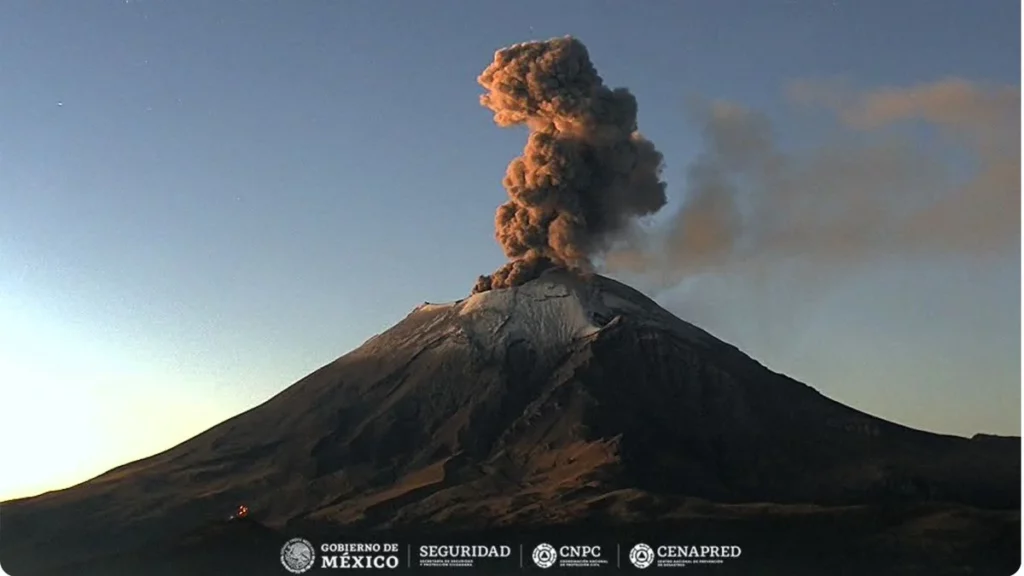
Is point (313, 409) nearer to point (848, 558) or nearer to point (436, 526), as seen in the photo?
point (436, 526)

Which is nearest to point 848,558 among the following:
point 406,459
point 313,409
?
point 406,459

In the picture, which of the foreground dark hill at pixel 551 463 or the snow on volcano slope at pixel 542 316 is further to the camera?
the snow on volcano slope at pixel 542 316

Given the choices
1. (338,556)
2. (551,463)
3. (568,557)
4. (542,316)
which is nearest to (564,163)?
(542,316)

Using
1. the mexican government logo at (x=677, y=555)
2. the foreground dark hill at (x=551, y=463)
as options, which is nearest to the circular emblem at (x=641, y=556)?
the mexican government logo at (x=677, y=555)

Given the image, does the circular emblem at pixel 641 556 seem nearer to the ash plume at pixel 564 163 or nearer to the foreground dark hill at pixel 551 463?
the foreground dark hill at pixel 551 463

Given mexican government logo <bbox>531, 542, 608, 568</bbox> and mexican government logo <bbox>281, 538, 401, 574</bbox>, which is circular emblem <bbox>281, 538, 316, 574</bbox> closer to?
mexican government logo <bbox>281, 538, 401, 574</bbox>

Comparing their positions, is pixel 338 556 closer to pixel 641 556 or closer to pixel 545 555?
pixel 545 555

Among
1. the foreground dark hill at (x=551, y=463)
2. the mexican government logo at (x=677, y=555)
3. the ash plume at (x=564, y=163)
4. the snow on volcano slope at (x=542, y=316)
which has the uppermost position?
the ash plume at (x=564, y=163)
